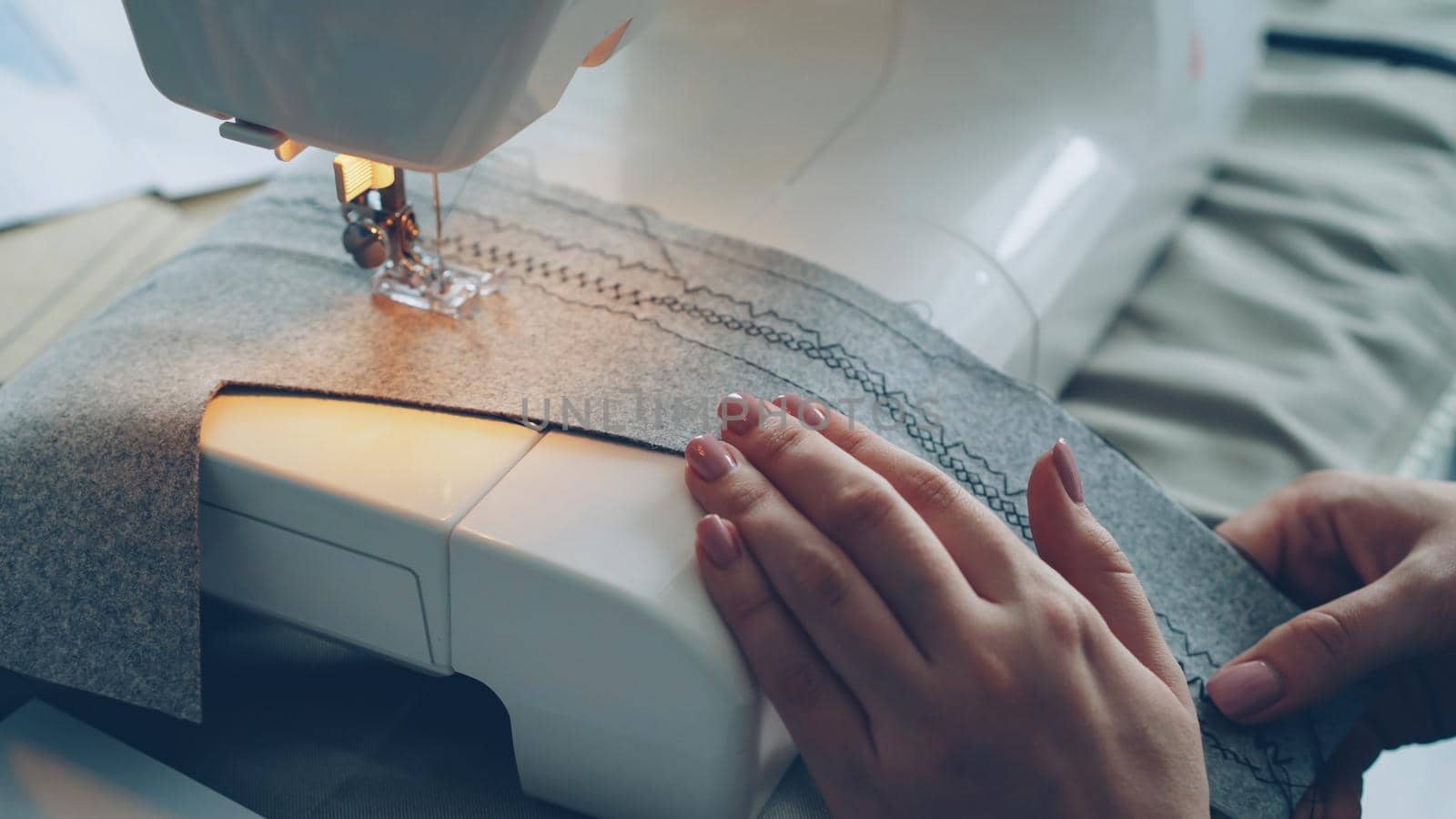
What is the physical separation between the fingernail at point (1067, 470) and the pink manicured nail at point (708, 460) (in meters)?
0.17

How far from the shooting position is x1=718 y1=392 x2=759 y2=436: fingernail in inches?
→ 21.4

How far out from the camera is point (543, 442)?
1.79 feet

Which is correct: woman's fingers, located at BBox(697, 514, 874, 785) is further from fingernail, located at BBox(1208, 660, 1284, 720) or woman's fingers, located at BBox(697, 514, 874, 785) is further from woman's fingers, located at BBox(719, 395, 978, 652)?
fingernail, located at BBox(1208, 660, 1284, 720)

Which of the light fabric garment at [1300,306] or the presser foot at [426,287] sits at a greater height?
the presser foot at [426,287]

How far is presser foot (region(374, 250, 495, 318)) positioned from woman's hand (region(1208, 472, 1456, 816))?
464 millimetres

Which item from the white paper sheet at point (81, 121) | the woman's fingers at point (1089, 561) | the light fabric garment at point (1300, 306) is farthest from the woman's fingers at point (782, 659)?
the white paper sheet at point (81, 121)

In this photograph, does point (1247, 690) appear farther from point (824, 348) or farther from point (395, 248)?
point (395, 248)

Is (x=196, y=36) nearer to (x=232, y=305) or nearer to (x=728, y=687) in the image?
(x=232, y=305)

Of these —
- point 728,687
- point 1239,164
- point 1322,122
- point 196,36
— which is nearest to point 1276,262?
point 1239,164

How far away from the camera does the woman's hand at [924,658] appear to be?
19.1 inches

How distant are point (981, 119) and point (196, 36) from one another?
510mm

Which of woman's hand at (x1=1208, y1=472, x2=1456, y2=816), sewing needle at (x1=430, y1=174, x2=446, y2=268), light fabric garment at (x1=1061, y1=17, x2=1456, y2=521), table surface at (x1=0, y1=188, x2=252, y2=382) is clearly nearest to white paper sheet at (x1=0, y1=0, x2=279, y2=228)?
table surface at (x1=0, y1=188, x2=252, y2=382)

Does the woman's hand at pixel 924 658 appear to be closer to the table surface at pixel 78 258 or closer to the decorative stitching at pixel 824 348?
the decorative stitching at pixel 824 348

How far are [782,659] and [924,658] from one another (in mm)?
64
